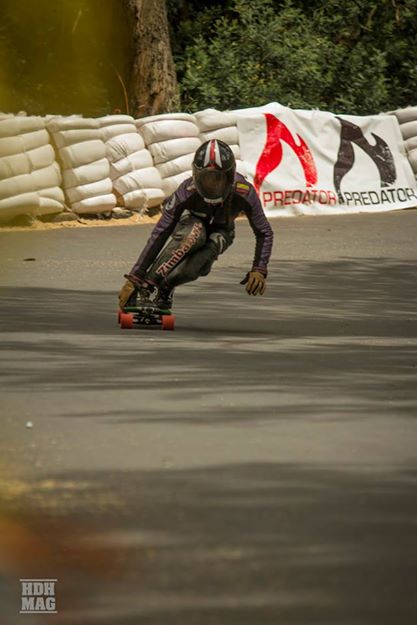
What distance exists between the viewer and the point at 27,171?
2166 cm

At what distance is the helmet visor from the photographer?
1107 centimetres

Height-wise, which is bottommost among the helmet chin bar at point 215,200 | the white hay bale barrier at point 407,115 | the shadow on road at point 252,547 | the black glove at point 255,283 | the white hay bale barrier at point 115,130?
the shadow on road at point 252,547

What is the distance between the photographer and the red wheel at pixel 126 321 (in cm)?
1127

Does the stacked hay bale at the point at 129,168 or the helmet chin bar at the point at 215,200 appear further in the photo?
the stacked hay bale at the point at 129,168

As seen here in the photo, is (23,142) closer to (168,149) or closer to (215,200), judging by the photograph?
(168,149)

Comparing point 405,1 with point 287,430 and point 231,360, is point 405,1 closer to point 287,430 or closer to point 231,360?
point 231,360

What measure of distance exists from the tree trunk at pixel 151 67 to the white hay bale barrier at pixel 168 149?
4.15 meters

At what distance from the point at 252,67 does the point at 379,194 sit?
4.84 meters

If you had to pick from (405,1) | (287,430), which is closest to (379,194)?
(405,1)

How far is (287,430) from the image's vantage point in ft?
23.9

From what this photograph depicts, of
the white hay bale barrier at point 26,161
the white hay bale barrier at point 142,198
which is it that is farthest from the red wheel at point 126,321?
the white hay bale barrier at point 142,198

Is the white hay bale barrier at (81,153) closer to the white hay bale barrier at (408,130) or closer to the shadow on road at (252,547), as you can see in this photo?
the white hay bale barrier at (408,130)

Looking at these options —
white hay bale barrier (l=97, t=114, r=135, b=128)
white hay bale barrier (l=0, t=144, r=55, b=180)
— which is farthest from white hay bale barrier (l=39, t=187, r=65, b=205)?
white hay bale barrier (l=97, t=114, r=135, b=128)

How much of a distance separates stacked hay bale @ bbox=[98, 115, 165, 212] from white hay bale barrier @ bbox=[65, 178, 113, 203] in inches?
14.1
